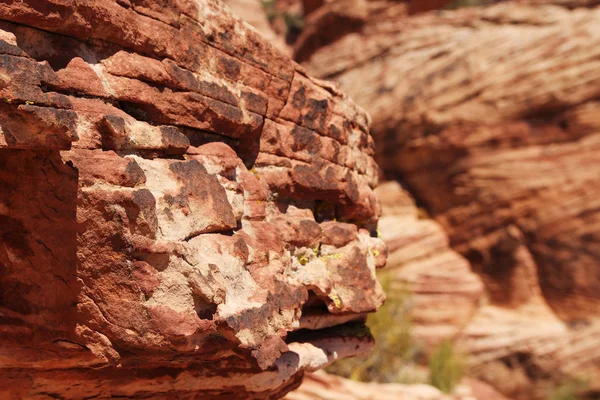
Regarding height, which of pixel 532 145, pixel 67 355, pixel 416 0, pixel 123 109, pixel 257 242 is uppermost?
pixel 416 0

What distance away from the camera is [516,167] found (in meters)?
12.2

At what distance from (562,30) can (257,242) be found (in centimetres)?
1088

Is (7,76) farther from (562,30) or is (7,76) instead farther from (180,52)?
(562,30)

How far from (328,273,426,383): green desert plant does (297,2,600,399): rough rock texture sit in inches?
53.5

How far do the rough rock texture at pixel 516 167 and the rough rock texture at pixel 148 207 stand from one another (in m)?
9.29

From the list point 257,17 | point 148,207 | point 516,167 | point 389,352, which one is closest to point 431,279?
point 389,352

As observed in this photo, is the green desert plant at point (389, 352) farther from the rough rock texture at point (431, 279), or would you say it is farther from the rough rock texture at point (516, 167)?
the rough rock texture at point (516, 167)

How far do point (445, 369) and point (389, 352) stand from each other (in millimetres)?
1060

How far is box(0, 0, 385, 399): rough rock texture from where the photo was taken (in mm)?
2525

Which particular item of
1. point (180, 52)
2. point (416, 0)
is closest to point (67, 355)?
point (180, 52)

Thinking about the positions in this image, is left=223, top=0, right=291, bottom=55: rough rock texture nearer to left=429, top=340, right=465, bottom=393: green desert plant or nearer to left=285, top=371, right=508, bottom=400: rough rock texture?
left=429, top=340, right=465, bottom=393: green desert plant

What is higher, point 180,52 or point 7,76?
point 180,52

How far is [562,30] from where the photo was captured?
11.8 meters

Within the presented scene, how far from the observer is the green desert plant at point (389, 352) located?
10023 mm
